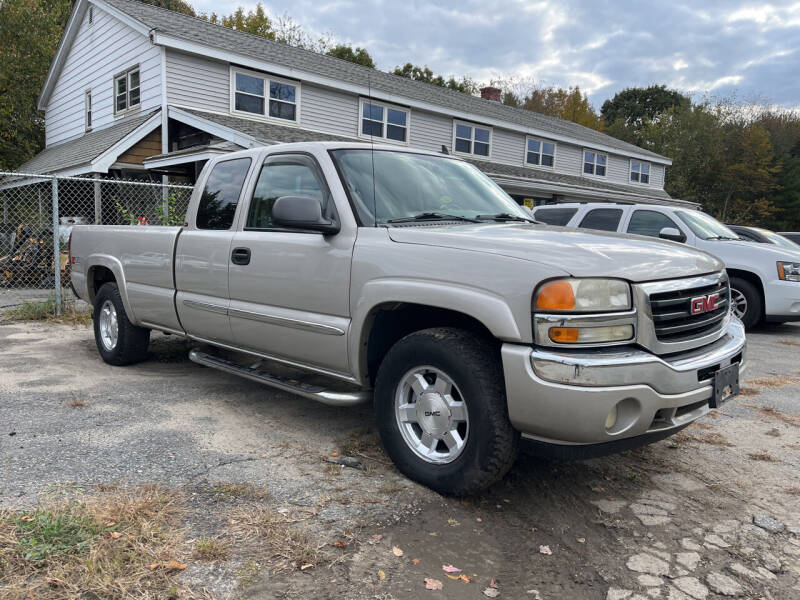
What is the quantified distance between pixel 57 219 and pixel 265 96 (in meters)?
8.66

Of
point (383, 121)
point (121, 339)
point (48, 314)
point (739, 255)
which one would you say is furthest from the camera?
point (383, 121)

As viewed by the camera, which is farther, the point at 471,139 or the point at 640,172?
the point at 640,172

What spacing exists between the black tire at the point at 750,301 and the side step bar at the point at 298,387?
7.18m

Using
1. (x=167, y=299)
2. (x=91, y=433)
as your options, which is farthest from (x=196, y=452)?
(x=167, y=299)

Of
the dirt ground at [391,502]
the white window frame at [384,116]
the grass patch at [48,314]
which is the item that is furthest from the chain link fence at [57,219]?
the white window frame at [384,116]

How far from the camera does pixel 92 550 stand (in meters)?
2.38

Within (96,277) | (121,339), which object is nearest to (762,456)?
(121,339)

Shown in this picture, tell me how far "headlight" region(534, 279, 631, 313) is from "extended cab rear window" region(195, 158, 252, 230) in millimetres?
2602

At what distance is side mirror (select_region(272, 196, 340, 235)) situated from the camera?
11.1 feet

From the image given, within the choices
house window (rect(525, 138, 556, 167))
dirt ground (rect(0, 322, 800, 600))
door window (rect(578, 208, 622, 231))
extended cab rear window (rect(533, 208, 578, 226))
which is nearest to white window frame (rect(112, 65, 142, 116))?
extended cab rear window (rect(533, 208, 578, 226))

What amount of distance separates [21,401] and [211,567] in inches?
116

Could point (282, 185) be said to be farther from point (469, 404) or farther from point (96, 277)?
point (96, 277)

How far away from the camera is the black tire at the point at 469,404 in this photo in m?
2.83

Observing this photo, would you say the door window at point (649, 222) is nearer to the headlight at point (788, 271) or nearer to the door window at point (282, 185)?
the headlight at point (788, 271)
